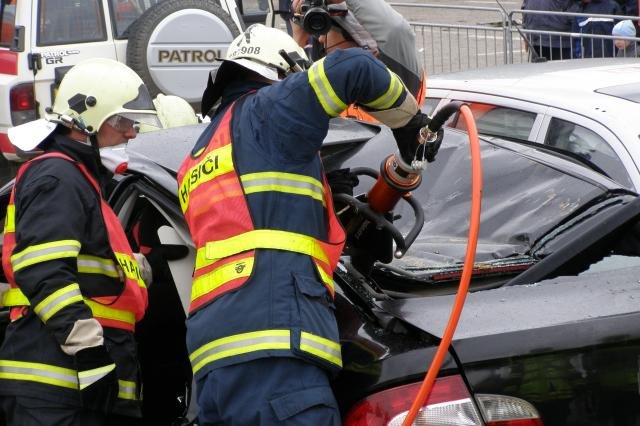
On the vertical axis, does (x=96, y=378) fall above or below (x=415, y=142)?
below

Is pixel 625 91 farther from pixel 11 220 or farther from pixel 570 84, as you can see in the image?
pixel 11 220

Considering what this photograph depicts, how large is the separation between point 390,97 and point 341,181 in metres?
0.55

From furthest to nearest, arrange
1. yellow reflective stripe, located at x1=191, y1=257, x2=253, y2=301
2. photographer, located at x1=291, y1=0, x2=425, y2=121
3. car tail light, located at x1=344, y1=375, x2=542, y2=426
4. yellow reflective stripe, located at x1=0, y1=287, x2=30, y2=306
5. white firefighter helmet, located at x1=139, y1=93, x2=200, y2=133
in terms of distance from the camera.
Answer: photographer, located at x1=291, y1=0, x2=425, y2=121, white firefighter helmet, located at x1=139, y1=93, x2=200, y2=133, yellow reflective stripe, located at x1=0, y1=287, x2=30, y2=306, yellow reflective stripe, located at x1=191, y1=257, x2=253, y2=301, car tail light, located at x1=344, y1=375, x2=542, y2=426

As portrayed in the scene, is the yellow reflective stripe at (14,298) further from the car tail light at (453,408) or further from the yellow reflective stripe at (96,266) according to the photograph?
the car tail light at (453,408)

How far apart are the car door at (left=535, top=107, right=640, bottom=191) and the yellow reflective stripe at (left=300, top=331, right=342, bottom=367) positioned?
6.45 feet

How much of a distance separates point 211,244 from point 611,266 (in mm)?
1076

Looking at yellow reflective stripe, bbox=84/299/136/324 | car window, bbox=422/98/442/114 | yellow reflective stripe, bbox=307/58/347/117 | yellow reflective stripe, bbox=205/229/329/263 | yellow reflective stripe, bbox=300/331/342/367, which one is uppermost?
yellow reflective stripe, bbox=307/58/347/117

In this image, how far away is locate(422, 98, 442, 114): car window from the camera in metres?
5.60

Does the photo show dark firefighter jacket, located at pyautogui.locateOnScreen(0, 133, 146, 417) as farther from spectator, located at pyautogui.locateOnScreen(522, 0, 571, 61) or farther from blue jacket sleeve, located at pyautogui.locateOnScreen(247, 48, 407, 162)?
spectator, located at pyautogui.locateOnScreen(522, 0, 571, 61)

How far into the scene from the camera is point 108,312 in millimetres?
3195

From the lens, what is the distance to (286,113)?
258cm

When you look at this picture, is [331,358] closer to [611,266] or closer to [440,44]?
[611,266]

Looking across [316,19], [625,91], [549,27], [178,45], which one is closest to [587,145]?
[625,91]

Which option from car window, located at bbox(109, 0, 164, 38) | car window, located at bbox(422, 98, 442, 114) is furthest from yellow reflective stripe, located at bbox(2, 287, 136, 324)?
car window, located at bbox(109, 0, 164, 38)
